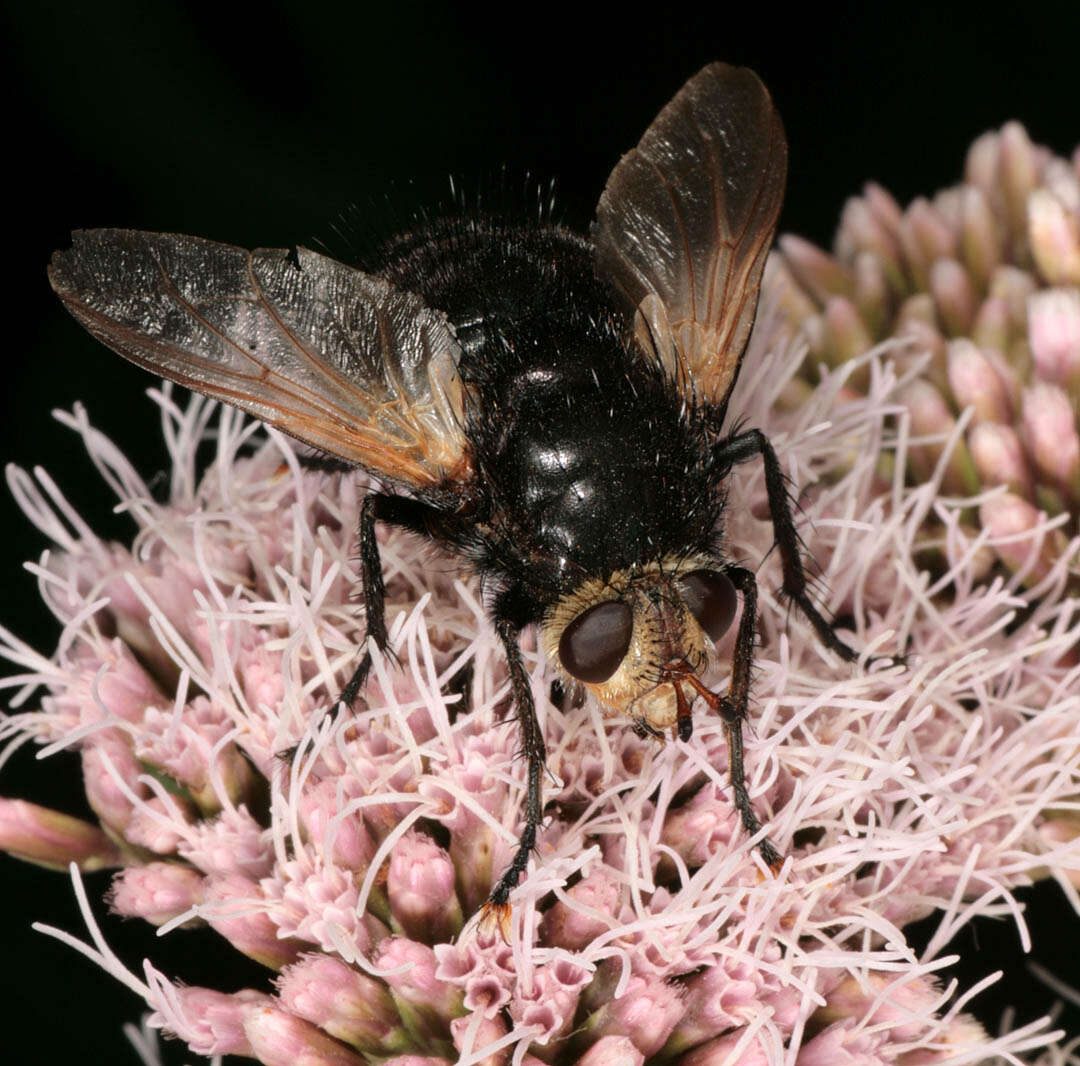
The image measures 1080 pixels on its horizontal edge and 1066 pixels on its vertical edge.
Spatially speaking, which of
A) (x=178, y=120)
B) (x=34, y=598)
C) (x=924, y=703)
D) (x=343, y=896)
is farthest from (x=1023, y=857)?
(x=178, y=120)

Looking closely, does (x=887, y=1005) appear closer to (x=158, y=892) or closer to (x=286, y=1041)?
(x=286, y=1041)

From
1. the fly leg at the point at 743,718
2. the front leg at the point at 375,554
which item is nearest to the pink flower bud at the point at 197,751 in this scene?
the front leg at the point at 375,554

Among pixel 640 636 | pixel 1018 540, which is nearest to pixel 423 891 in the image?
pixel 640 636

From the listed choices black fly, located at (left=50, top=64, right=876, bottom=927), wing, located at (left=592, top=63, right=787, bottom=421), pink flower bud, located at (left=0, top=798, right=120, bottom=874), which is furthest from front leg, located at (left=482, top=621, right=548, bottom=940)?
pink flower bud, located at (left=0, top=798, right=120, bottom=874)

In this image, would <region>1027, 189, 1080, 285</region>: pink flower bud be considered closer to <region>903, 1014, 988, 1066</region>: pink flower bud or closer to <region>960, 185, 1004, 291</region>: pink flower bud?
<region>960, 185, 1004, 291</region>: pink flower bud

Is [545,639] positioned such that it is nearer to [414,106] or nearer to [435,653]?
[435,653]

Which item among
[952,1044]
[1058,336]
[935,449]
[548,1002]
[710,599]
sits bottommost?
[952,1044]
